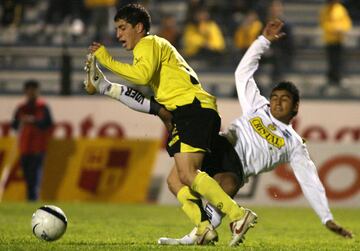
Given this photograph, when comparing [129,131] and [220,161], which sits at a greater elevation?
[220,161]

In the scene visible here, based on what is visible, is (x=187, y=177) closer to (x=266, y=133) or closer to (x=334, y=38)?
(x=266, y=133)

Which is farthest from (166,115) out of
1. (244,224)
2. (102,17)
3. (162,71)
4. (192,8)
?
(102,17)

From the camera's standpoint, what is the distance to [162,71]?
28.0 feet

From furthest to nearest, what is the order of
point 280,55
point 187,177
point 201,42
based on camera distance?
1. point 201,42
2. point 280,55
3. point 187,177

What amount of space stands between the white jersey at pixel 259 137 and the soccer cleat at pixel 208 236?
0.79 m

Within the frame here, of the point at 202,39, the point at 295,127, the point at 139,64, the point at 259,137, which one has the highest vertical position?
the point at 139,64

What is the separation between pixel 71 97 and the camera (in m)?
18.0

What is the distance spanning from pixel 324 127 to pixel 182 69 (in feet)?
30.6

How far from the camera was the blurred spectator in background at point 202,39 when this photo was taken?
62.0 ft

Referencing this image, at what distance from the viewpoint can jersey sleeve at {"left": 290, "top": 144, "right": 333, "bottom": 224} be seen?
8539mm

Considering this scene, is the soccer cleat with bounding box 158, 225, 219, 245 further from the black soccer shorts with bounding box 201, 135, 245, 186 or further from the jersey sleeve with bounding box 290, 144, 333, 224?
the jersey sleeve with bounding box 290, 144, 333, 224

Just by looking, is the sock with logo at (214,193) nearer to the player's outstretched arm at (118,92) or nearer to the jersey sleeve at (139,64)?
the player's outstretched arm at (118,92)

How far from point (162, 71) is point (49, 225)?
63.9 inches

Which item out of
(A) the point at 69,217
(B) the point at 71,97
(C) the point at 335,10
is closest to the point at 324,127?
(C) the point at 335,10
